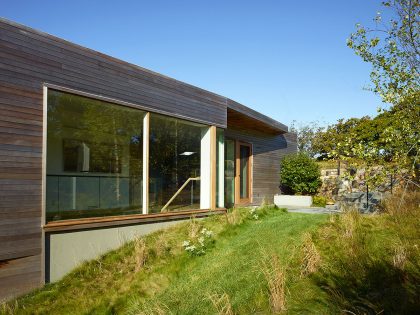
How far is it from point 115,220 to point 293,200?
8.94 metres

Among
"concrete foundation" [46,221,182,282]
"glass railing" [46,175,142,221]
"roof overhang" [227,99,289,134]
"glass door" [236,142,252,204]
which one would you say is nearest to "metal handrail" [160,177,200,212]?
"glass railing" [46,175,142,221]

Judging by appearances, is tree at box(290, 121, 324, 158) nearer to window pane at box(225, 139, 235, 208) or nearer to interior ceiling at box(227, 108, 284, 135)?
interior ceiling at box(227, 108, 284, 135)

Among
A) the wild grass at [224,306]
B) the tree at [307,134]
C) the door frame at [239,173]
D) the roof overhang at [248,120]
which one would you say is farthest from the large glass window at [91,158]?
the tree at [307,134]

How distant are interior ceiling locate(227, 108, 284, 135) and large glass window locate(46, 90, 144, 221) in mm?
3772

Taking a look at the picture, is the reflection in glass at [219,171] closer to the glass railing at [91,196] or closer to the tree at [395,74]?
the glass railing at [91,196]

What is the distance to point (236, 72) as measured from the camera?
15109mm

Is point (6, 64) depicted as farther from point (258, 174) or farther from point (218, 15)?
point (258, 174)

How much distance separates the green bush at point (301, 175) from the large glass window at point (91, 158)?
8.50 m

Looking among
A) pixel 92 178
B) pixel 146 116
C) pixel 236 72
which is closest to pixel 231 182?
pixel 146 116

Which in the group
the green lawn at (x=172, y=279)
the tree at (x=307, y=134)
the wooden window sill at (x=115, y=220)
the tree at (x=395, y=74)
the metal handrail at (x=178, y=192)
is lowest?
the green lawn at (x=172, y=279)

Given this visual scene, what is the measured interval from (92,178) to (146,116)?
167 cm

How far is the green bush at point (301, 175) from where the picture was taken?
1422 centimetres

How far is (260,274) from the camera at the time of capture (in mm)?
5152

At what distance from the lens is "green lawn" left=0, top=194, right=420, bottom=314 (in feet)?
13.8
